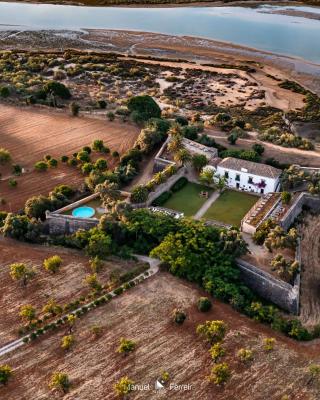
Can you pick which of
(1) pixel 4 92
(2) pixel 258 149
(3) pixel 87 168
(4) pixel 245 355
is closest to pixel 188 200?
(2) pixel 258 149

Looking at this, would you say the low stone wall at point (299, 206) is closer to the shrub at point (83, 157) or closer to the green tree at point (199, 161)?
the green tree at point (199, 161)

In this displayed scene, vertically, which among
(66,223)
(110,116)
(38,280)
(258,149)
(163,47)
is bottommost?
(38,280)

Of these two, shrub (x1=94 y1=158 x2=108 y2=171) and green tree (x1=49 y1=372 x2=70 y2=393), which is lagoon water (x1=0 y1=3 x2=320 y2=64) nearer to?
shrub (x1=94 y1=158 x2=108 y2=171)

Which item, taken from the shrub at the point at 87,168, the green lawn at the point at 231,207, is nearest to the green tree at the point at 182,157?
the green lawn at the point at 231,207

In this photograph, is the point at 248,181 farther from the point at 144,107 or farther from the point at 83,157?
the point at 144,107

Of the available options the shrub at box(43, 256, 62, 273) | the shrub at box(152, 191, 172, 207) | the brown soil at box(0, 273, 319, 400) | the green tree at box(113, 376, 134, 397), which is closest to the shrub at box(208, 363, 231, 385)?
the brown soil at box(0, 273, 319, 400)

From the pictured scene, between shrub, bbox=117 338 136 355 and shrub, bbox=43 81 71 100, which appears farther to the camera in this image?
shrub, bbox=43 81 71 100
